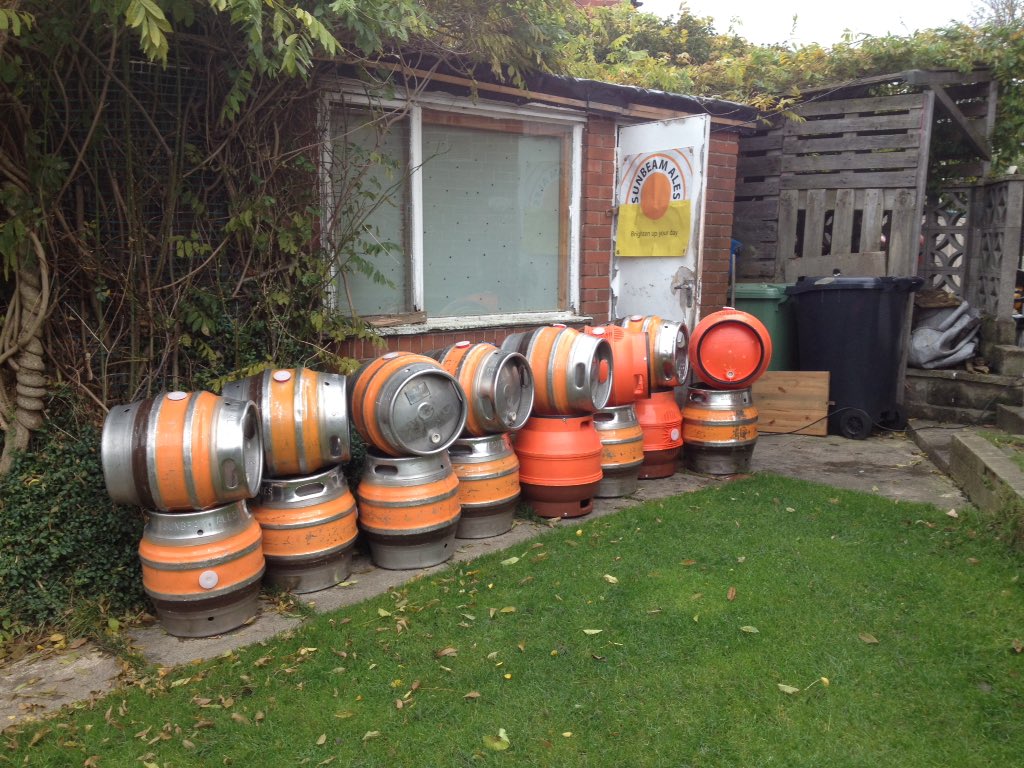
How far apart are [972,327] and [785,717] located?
661cm

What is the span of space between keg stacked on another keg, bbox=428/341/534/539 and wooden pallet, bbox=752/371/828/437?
351cm

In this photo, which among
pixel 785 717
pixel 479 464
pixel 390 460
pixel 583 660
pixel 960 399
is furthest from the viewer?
pixel 960 399

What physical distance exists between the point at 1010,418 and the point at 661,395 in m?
3.42

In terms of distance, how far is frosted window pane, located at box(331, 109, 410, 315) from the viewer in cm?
530

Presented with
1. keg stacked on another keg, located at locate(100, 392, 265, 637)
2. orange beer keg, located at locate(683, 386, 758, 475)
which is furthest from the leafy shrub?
orange beer keg, located at locate(683, 386, 758, 475)

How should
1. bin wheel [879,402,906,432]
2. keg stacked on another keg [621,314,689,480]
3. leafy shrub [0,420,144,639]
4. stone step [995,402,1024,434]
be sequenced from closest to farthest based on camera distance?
leafy shrub [0,420,144,639] < keg stacked on another keg [621,314,689,480] < stone step [995,402,1024,434] < bin wheel [879,402,906,432]

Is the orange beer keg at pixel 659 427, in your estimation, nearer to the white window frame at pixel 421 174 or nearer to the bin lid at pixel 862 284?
the white window frame at pixel 421 174

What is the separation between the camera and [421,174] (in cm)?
587

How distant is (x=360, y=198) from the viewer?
18.1 feet

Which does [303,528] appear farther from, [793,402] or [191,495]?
[793,402]

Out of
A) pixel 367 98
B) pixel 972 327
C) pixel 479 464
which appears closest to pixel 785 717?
pixel 479 464

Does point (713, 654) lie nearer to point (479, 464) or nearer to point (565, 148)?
point (479, 464)

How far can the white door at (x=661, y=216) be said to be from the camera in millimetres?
6301

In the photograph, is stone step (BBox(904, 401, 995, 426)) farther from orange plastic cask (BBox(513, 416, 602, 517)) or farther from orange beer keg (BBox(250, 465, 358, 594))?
orange beer keg (BBox(250, 465, 358, 594))
